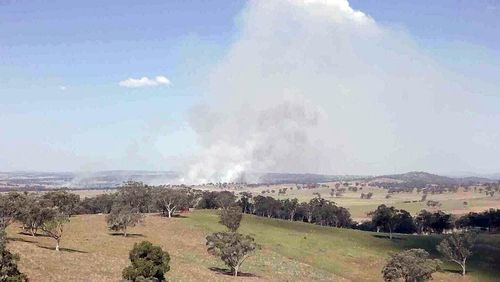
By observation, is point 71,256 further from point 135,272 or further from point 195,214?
point 195,214

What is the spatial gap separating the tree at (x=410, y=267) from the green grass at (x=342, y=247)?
1846cm

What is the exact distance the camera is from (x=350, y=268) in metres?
113

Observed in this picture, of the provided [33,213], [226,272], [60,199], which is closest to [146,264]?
[226,272]

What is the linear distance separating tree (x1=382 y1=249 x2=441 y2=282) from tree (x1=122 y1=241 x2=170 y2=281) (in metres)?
44.0

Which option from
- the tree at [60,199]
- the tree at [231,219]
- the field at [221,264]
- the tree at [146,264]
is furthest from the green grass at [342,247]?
the tree at [146,264]

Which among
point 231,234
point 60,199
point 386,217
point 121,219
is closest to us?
point 231,234

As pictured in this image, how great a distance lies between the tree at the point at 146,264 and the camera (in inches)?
2334

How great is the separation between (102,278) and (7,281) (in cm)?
2032

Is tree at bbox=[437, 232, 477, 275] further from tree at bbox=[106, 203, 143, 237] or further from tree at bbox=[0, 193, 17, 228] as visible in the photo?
tree at bbox=[0, 193, 17, 228]

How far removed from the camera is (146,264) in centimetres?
6103

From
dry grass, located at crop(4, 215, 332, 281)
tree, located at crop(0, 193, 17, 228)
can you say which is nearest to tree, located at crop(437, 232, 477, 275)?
dry grass, located at crop(4, 215, 332, 281)

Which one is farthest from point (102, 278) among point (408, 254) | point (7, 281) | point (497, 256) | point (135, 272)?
point (497, 256)

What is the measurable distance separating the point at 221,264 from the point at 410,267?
3903 cm

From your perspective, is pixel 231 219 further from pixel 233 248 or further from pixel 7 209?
A: pixel 7 209
